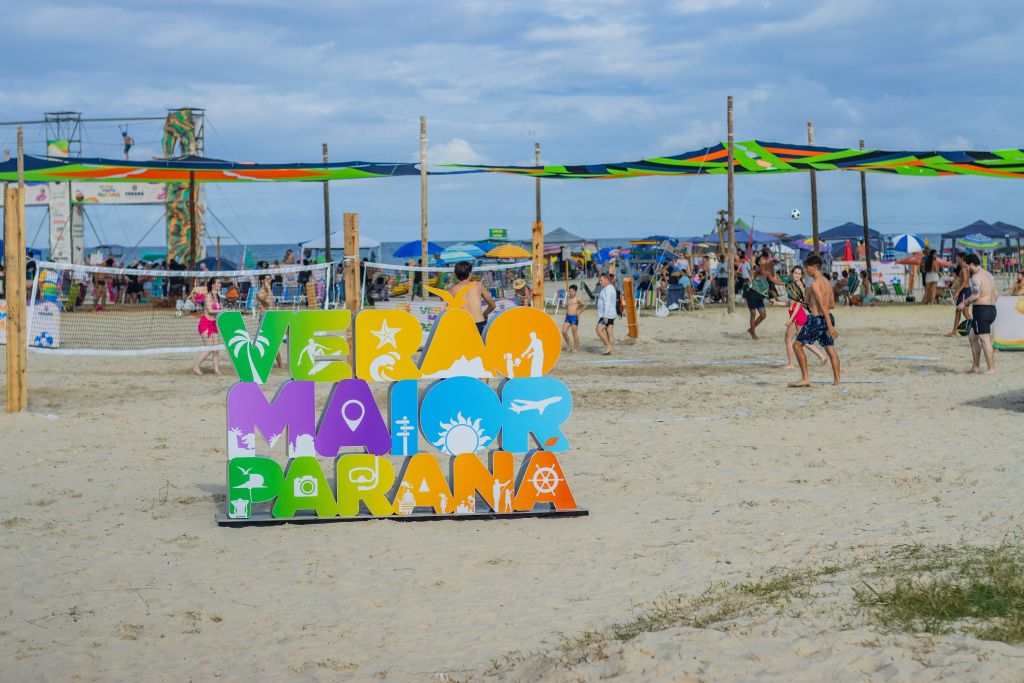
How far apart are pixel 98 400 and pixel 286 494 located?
6.07 metres

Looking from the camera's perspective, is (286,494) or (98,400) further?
(98,400)

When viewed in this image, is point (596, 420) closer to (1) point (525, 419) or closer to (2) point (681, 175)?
(1) point (525, 419)

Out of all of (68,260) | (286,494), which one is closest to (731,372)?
(286,494)

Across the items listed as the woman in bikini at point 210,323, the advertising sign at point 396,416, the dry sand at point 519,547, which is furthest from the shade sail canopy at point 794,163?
the advertising sign at point 396,416

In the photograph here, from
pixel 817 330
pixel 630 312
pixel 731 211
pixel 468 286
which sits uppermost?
pixel 731 211

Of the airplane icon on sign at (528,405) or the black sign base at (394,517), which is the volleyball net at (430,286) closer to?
the airplane icon on sign at (528,405)

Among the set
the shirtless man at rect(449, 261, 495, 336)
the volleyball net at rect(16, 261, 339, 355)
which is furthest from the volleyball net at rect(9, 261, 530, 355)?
the shirtless man at rect(449, 261, 495, 336)

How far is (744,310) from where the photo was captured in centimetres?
2311

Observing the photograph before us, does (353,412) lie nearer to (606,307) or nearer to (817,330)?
(817,330)

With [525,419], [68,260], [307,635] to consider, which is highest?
[68,260]

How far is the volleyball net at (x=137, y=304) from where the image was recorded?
1412 cm

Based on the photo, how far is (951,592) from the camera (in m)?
4.29

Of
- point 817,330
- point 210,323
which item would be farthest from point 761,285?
→ point 210,323

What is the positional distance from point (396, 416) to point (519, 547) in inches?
46.8
